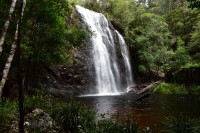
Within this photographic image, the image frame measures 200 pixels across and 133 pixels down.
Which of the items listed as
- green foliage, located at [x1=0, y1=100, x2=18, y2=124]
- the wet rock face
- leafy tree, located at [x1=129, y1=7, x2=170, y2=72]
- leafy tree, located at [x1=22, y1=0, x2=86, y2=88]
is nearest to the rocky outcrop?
green foliage, located at [x1=0, y1=100, x2=18, y2=124]

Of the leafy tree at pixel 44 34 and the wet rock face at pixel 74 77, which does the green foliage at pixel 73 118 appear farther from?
the wet rock face at pixel 74 77

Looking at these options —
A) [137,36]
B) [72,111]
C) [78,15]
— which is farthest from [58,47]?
[137,36]

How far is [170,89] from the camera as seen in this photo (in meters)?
37.3

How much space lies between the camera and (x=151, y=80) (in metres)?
47.0

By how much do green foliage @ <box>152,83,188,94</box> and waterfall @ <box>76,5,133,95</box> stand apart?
5926 millimetres

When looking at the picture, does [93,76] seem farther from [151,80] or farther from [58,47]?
[58,47]

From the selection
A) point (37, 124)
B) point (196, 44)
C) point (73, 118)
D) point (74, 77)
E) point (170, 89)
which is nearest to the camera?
point (37, 124)

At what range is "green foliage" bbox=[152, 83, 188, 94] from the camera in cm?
3688

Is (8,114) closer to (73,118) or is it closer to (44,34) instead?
(73,118)

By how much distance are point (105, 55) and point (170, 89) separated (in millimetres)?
10807

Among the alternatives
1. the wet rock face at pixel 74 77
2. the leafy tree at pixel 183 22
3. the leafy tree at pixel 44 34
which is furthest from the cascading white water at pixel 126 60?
the leafy tree at pixel 44 34

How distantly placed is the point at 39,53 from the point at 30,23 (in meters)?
2.24

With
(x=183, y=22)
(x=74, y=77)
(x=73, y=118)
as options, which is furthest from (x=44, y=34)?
(x=183, y=22)

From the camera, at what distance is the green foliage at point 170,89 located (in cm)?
3688
